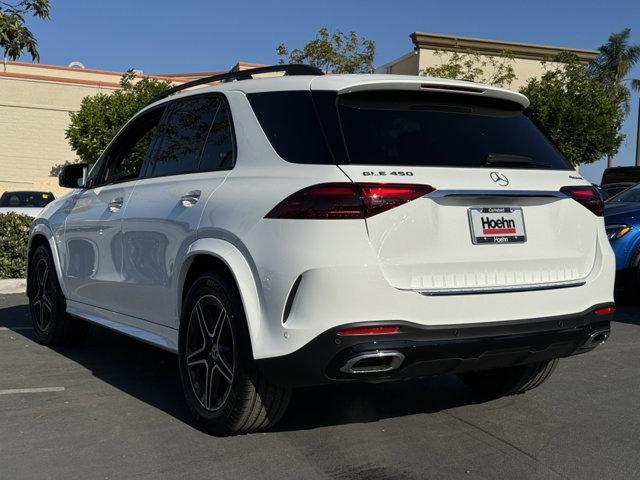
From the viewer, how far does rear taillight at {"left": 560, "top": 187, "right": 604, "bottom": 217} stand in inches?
→ 152

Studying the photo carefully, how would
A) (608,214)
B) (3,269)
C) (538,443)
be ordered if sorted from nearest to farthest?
(538,443)
(608,214)
(3,269)

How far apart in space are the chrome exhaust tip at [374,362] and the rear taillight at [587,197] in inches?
51.0

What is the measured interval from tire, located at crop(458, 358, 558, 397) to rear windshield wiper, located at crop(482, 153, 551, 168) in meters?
1.32

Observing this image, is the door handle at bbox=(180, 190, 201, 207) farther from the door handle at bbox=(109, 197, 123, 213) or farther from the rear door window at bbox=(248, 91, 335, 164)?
the door handle at bbox=(109, 197, 123, 213)

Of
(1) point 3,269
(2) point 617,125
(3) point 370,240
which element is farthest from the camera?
(2) point 617,125

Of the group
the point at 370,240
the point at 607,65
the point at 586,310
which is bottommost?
the point at 586,310

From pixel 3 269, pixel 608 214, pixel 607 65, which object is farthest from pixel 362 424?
pixel 607 65

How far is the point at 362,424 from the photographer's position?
4176 millimetres

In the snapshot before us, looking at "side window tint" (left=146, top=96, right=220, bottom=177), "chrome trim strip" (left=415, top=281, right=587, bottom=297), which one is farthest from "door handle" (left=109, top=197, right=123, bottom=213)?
"chrome trim strip" (left=415, top=281, right=587, bottom=297)

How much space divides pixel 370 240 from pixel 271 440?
1.27m

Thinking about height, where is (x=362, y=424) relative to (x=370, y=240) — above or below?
below

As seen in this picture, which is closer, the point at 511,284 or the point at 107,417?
the point at 511,284

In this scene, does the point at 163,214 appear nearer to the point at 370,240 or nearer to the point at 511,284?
the point at 370,240

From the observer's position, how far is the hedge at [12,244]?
36.4 ft
